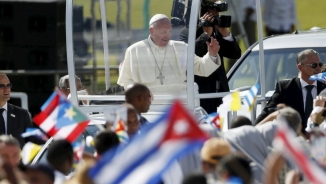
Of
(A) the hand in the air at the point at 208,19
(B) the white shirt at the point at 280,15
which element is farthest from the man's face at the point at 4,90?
(B) the white shirt at the point at 280,15

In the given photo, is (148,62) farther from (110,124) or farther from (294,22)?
(294,22)

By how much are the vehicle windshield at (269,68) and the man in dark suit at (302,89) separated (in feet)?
5.73

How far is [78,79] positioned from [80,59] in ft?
0.72

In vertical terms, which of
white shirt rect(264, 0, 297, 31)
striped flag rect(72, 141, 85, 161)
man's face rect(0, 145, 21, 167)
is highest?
white shirt rect(264, 0, 297, 31)

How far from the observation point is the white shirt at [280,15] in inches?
788

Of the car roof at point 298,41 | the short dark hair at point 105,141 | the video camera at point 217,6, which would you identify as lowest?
the short dark hair at point 105,141

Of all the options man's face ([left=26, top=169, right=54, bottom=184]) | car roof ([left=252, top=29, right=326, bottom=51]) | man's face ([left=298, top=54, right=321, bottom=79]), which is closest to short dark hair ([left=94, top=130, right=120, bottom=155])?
man's face ([left=26, top=169, right=54, bottom=184])

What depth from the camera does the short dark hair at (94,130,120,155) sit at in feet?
27.7

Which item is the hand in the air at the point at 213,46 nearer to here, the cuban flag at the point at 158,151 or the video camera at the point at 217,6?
the video camera at the point at 217,6

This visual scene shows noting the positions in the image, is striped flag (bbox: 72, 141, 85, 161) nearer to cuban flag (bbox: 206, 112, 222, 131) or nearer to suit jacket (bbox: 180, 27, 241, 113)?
cuban flag (bbox: 206, 112, 222, 131)

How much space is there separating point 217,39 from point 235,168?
5789 millimetres

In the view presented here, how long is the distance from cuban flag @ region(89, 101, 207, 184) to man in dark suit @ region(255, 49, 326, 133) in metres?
5.34

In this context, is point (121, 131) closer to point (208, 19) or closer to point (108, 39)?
point (208, 19)

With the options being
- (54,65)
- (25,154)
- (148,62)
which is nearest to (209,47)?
(148,62)
